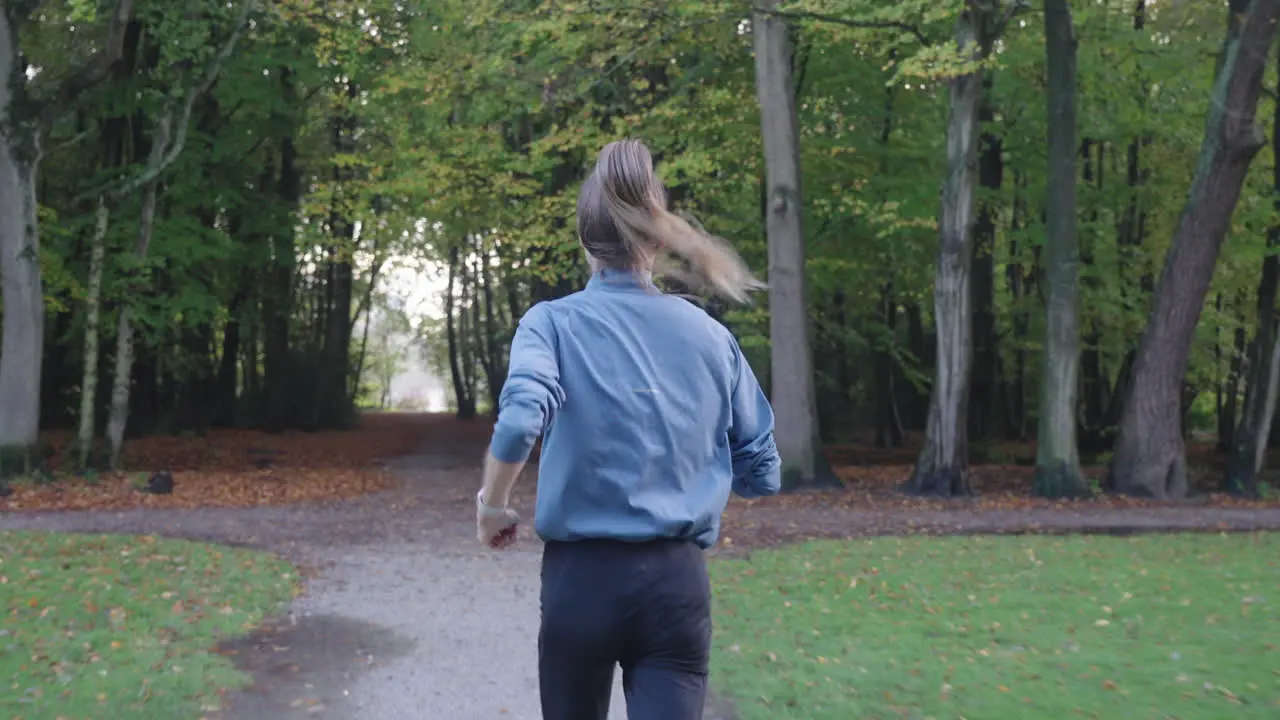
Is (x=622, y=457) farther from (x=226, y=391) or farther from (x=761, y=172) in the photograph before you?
(x=226, y=391)

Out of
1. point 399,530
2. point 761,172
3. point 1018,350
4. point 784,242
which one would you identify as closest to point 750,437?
point 399,530

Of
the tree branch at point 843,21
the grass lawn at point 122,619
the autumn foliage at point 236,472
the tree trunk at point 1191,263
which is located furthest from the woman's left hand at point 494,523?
the tree trunk at point 1191,263

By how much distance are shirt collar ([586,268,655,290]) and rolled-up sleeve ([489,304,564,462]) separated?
0.20 m

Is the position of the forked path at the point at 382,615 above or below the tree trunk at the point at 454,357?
below

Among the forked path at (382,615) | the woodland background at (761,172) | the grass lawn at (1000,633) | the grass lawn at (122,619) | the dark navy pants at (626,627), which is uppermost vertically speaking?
the woodland background at (761,172)

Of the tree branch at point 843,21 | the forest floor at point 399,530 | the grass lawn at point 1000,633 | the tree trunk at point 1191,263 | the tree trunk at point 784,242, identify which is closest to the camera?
the grass lawn at point 1000,633

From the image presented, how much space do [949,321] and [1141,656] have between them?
39.8ft

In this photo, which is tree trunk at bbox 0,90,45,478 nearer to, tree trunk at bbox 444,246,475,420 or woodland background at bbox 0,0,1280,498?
woodland background at bbox 0,0,1280,498

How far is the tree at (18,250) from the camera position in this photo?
19438 mm

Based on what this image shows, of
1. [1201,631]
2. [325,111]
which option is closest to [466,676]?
[1201,631]

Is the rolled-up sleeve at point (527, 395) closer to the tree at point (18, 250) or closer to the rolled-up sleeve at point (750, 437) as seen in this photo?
the rolled-up sleeve at point (750, 437)

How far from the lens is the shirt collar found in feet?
10.1

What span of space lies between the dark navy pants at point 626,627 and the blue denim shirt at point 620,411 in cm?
5

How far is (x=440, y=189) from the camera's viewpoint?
23.7m
